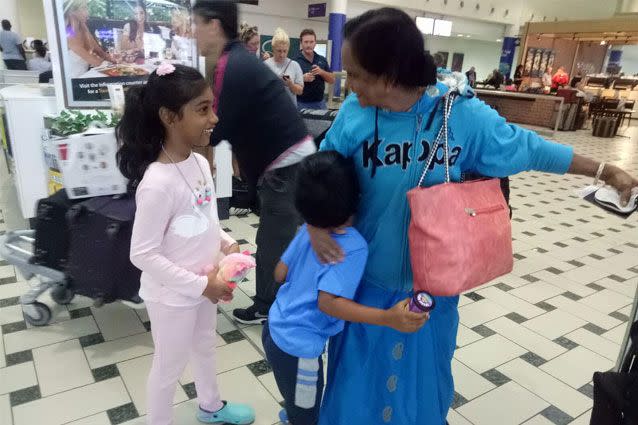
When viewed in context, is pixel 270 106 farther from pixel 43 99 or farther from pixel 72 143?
pixel 43 99

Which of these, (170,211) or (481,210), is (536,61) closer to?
(481,210)

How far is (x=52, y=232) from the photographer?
226 cm

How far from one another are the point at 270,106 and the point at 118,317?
156cm

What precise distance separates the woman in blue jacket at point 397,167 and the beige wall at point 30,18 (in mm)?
16668

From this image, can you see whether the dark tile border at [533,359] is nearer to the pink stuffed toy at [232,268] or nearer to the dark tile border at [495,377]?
the dark tile border at [495,377]

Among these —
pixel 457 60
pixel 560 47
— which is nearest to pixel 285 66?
pixel 560 47

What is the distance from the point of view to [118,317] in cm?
261

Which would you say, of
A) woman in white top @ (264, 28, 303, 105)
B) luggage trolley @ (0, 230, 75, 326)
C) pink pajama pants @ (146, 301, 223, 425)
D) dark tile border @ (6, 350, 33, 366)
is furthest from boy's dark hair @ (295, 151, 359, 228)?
woman in white top @ (264, 28, 303, 105)

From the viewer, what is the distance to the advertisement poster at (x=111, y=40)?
3232 millimetres

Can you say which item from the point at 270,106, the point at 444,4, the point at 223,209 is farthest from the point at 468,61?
the point at 270,106

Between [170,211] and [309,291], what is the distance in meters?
0.50

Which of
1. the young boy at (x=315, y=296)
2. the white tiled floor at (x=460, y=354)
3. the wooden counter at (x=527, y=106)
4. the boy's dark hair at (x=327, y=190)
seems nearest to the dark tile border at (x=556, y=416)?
the white tiled floor at (x=460, y=354)

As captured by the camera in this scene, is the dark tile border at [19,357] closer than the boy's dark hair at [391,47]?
No

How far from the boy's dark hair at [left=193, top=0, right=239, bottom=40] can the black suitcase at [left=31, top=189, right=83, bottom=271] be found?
114 cm
